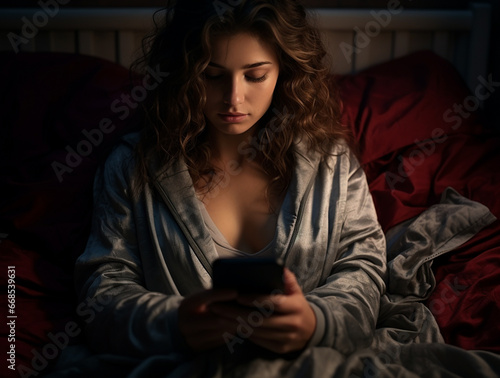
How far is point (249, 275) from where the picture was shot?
2.94ft

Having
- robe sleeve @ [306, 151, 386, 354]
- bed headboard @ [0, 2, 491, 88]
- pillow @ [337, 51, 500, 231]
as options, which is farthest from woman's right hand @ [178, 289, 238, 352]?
bed headboard @ [0, 2, 491, 88]

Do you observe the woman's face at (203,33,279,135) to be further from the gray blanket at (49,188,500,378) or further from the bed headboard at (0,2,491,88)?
the bed headboard at (0,2,491,88)

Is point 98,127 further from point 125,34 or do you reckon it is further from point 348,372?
point 348,372

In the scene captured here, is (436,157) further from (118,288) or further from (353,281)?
(118,288)

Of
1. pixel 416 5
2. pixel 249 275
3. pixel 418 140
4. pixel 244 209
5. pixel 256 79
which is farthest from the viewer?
pixel 416 5

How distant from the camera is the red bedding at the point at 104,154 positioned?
1.26 m

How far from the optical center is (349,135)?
4.91 ft

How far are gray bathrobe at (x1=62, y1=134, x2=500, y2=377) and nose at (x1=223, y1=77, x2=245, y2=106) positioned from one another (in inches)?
8.2

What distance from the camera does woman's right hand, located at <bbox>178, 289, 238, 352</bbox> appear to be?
964 millimetres

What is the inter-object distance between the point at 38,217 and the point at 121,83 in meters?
0.48

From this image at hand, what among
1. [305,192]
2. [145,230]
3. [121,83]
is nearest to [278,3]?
[305,192]

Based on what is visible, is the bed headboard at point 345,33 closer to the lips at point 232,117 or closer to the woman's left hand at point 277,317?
the lips at point 232,117

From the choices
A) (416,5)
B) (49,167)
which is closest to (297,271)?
(49,167)

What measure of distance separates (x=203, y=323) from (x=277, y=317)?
0.12m
